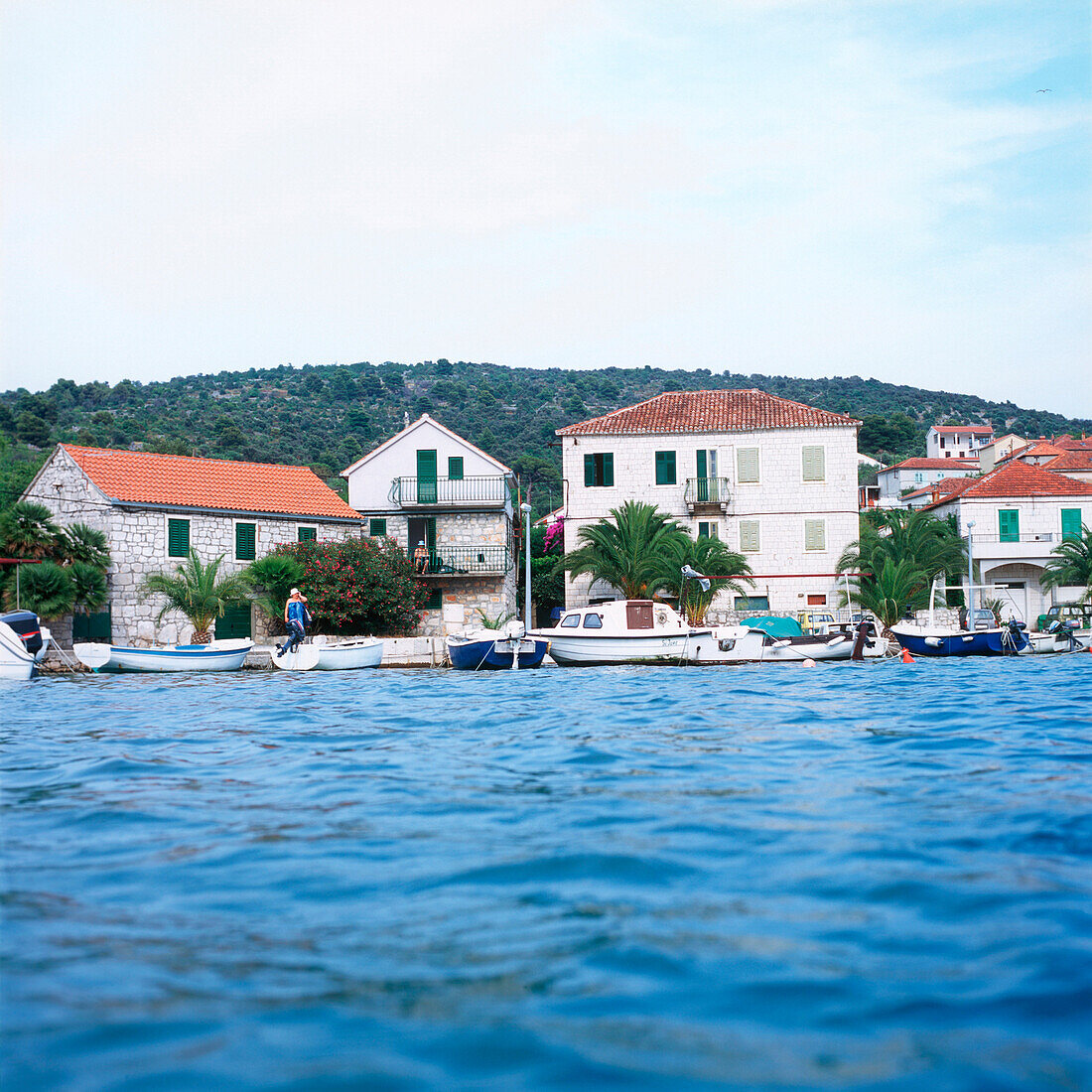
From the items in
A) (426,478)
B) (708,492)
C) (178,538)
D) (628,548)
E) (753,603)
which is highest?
(426,478)

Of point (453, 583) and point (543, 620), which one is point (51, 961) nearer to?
point (453, 583)

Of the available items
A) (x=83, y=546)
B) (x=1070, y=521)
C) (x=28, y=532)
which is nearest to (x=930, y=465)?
(x=1070, y=521)

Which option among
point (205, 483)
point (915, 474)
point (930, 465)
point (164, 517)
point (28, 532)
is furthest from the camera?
point (915, 474)

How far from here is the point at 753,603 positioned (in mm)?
35688

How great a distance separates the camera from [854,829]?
16.6ft

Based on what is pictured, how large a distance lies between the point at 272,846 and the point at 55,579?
75.6 ft

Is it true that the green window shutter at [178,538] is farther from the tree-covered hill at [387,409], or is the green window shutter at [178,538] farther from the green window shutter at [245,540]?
the tree-covered hill at [387,409]

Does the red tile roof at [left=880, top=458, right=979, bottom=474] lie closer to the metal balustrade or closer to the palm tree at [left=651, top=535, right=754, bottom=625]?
the metal balustrade

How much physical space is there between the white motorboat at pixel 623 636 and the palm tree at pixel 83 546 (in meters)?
12.6

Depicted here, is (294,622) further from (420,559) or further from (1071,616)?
(1071,616)

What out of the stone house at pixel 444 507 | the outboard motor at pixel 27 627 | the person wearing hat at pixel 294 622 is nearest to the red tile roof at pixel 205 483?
the stone house at pixel 444 507

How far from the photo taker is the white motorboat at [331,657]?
2345 cm

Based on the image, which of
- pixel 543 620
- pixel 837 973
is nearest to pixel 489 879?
pixel 837 973

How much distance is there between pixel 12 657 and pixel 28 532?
6.14m
